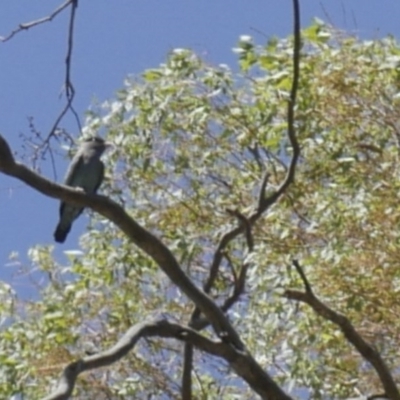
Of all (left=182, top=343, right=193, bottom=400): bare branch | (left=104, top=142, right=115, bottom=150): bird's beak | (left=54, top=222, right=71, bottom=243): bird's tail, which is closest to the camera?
(left=182, top=343, right=193, bottom=400): bare branch

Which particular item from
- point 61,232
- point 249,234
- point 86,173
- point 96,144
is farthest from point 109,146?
point 249,234

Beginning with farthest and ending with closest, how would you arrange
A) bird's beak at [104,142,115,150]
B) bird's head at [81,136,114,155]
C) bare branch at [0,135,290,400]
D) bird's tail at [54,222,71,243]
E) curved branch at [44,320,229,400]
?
1. bird's tail at [54,222,71,243]
2. bird's head at [81,136,114,155]
3. bird's beak at [104,142,115,150]
4. bare branch at [0,135,290,400]
5. curved branch at [44,320,229,400]

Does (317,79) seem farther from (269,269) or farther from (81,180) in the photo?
(81,180)

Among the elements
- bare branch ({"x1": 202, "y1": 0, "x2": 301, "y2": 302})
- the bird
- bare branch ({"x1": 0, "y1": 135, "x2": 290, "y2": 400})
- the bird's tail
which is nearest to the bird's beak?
the bird

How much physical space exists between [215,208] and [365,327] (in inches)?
71.7

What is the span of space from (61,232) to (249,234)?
3.45 meters

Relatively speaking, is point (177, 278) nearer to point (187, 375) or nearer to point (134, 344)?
point (134, 344)

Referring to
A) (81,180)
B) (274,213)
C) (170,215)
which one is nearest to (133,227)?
(274,213)

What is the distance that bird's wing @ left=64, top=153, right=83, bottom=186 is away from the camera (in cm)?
970

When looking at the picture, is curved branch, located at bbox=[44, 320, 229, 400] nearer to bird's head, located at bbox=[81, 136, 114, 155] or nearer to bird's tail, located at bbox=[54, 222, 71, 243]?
bird's head, located at bbox=[81, 136, 114, 155]

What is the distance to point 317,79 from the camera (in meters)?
8.16

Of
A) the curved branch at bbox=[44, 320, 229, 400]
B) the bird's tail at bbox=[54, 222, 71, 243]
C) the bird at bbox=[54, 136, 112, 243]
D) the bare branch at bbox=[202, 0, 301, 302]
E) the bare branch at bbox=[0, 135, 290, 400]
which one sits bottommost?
the curved branch at bbox=[44, 320, 229, 400]

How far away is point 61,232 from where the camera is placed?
9.70m

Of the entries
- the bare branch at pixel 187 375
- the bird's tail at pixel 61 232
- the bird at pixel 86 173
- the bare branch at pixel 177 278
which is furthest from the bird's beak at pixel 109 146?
the bare branch at pixel 177 278
